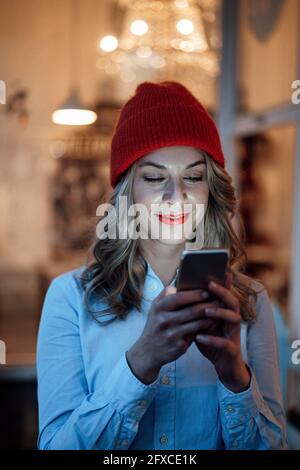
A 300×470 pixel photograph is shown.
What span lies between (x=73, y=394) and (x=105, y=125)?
3.22 m

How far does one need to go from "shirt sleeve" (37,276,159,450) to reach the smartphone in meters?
0.11

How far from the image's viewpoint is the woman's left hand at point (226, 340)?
0.48 m

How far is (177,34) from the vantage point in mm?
2662

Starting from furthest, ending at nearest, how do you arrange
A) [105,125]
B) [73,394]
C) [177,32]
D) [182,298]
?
[105,125], [177,32], [73,394], [182,298]

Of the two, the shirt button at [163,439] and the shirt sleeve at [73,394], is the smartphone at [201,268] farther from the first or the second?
the shirt button at [163,439]

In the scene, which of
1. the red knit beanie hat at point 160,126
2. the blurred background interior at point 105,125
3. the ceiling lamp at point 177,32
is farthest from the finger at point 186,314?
the ceiling lamp at point 177,32

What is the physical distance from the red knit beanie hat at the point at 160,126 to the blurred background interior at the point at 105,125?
17 cm

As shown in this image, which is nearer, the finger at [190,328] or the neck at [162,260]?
the finger at [190,328]

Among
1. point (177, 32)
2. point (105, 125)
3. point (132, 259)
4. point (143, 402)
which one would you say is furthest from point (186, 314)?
point (105, 125)

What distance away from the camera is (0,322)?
12.6ft

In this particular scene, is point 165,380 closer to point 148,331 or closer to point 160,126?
point 148,331

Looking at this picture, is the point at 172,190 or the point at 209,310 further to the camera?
the point at 172,190

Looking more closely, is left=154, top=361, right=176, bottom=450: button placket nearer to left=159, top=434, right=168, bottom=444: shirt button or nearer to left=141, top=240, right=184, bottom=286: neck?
left=159, top=434, right=168, bottom=444: shirt button

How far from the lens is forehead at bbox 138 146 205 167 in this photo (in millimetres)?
621
